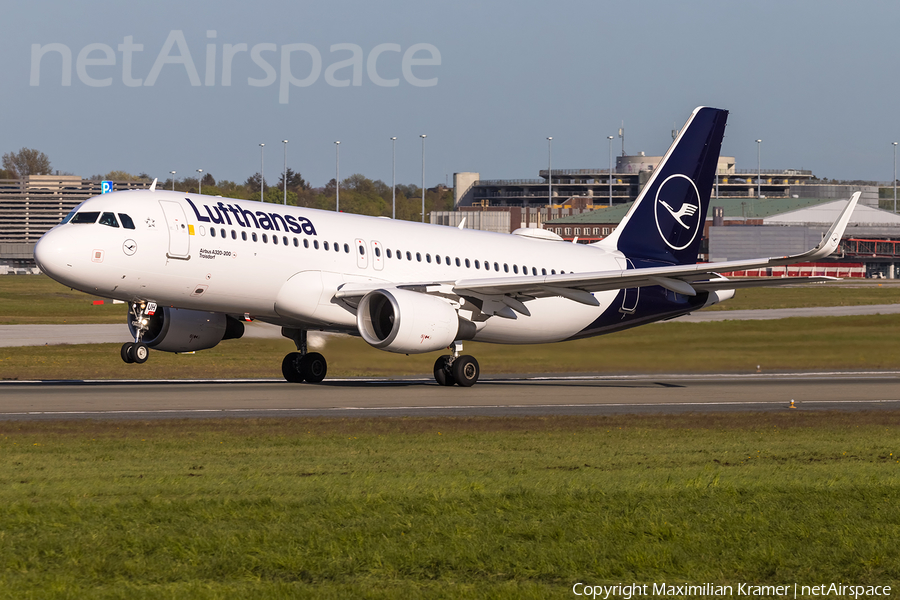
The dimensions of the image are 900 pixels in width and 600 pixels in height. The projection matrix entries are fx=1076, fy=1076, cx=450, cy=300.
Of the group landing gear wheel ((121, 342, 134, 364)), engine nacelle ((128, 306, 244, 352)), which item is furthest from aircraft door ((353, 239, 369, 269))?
landing gear wheel ((121, 342, 134, 364))

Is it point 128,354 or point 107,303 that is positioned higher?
point 128,354

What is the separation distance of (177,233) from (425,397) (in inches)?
301

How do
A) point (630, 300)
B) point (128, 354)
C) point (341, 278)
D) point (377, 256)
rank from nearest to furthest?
point (128, 354) → point (341, 278) → point (377, 256) → point (630, 300)

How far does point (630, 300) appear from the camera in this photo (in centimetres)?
3591

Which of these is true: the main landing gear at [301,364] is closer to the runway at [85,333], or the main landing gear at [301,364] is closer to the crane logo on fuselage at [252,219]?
the runway at [85,333]

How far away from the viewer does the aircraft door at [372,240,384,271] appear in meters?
30.9

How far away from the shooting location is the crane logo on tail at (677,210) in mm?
37750

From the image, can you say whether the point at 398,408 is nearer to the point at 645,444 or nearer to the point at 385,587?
the point at 645,444

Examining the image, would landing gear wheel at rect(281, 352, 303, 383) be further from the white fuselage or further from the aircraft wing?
the aircraft wing

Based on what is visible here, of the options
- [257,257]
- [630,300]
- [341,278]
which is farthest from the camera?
[630,300]

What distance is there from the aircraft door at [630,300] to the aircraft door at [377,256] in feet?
29.8

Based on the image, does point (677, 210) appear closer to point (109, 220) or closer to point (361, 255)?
point (361, 255)

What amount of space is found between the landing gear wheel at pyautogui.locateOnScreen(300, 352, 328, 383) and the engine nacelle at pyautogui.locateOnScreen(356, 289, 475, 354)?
423 centimetres

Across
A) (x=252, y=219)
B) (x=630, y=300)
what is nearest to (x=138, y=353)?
(x=252, y=219)
